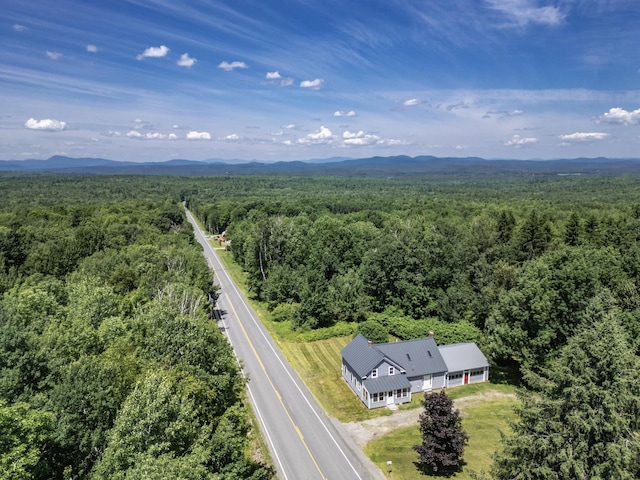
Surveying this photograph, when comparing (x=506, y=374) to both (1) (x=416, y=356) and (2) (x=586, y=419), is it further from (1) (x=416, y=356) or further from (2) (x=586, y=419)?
(2) (x=586, y=419)

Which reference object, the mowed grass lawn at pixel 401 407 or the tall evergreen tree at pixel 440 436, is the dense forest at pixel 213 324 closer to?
the mowed grass lawn at pixel 401 407

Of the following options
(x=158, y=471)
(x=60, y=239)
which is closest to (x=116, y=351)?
(x=158, y=471)

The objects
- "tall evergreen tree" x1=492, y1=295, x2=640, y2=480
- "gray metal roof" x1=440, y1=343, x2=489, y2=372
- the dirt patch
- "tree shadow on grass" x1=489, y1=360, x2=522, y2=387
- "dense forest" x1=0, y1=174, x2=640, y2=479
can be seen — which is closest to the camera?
"tall evergreen tree" x1=492, y1=295, x2=640, y2=480

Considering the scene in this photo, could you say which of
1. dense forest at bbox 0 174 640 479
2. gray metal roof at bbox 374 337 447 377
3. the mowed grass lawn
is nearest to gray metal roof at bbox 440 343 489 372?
gray metal roof at bbox 374 337 447 377

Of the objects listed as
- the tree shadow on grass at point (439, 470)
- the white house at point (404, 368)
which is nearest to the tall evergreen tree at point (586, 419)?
the tree shadow on grass at point (439, 470)

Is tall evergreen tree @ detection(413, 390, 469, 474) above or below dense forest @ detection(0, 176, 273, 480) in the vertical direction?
below

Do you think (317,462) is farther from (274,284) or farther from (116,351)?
Result: (274,284)

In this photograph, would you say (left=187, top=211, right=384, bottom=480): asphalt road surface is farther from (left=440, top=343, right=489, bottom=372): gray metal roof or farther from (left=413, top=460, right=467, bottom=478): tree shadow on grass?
(left=440, top=343, right=489, bottom=372): gray metal roof

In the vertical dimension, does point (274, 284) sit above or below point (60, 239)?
below
